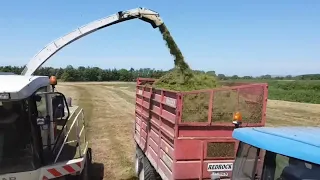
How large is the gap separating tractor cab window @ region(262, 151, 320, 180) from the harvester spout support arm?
6138 mm

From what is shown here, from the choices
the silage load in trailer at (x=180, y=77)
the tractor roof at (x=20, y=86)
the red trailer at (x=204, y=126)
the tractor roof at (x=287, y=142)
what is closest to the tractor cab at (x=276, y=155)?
the tractor roof at (x=287, y=142)

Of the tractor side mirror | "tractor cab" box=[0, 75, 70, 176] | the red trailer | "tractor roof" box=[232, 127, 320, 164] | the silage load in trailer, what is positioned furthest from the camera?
the silage load in trailer

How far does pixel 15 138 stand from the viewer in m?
4.26

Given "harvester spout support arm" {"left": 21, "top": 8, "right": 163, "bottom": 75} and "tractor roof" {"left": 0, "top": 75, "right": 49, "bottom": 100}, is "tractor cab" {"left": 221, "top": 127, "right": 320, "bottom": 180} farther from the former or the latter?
"harvester spout support arm" {"left": 21, "top": 8, "right": 163, "bottom": 75}

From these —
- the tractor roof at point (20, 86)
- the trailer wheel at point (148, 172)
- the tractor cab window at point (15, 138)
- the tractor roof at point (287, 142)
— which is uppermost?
the tractor roof at point (20, 86)

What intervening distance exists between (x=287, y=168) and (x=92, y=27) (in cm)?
674

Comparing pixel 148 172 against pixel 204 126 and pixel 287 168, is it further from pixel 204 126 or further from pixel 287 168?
pixel 287 168

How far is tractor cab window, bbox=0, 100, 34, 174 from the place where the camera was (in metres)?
4.18

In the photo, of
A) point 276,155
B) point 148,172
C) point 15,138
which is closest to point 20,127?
point 15,138

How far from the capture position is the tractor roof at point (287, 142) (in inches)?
84.4

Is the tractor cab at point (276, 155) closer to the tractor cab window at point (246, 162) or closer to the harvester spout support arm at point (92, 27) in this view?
the tractor cab window at point (246, 162)

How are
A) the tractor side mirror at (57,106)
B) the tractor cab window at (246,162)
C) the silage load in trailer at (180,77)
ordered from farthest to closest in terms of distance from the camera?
the silage load in trailer at (180,77) < the tractor side mirror at (57,106) < the tractor cab window at (246,162)

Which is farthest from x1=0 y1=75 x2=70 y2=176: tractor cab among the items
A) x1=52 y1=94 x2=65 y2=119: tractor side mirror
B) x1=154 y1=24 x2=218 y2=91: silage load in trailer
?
x1=154 y1=24 x2=218 y2=91: silage load in trailer

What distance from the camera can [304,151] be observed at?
2.17 metres
